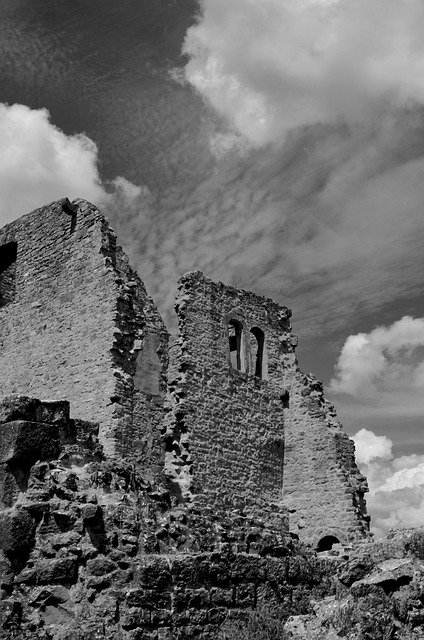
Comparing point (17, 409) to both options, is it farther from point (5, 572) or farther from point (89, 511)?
point (5, 572)

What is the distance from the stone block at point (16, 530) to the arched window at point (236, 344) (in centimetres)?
1214

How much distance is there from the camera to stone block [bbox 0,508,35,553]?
751 cm

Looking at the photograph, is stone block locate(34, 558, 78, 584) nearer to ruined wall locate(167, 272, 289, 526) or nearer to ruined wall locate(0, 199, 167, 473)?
ruined wall locate(0, 199, 167, 473)

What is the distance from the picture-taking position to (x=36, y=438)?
846 centimetres

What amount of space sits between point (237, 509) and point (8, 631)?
1073cm

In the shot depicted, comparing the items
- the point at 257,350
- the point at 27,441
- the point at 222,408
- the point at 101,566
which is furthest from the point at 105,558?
the point at 257,350

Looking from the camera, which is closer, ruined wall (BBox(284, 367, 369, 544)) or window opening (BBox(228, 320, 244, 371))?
ruined wall (BBox(284, 367, 369, 544))

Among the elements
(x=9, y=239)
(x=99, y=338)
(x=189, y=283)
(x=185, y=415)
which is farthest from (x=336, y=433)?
(x=9, y=239)

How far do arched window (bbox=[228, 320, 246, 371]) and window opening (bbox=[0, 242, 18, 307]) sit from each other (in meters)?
6.30

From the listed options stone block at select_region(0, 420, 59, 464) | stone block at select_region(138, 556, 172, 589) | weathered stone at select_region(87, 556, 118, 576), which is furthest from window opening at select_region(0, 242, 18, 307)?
stone block at select_region(138, 556, 172, 589)

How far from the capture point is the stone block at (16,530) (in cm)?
751

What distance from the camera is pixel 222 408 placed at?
18.0 m

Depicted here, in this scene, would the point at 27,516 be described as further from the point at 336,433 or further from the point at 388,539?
the point at 336,433

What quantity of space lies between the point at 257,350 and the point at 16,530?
13.4 meters
